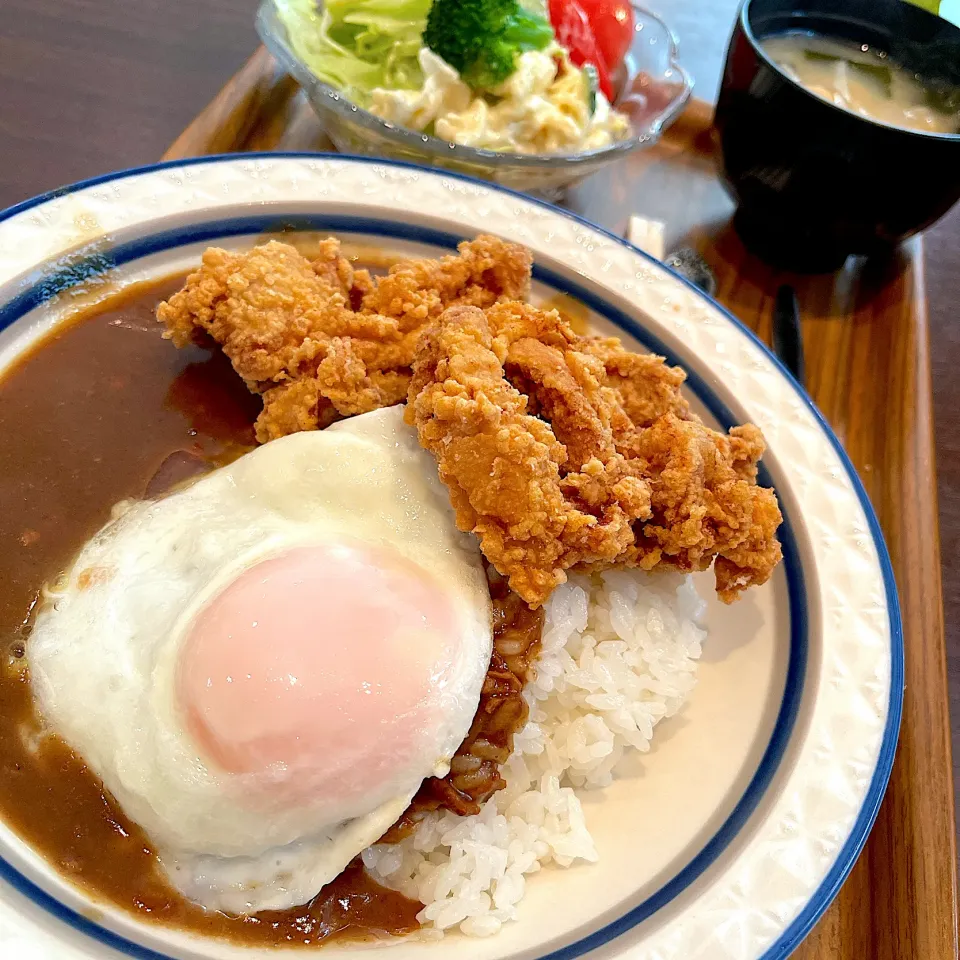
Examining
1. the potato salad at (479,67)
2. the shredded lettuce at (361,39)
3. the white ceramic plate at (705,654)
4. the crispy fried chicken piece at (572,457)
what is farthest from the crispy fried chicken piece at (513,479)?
the shredded lettuce at (361,39)

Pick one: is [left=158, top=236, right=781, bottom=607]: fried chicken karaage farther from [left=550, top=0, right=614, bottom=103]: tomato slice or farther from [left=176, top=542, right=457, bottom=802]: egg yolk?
[left=550, top=0, right=614, bottom=103]: tomato slice

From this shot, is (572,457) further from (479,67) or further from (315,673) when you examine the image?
(479,67)

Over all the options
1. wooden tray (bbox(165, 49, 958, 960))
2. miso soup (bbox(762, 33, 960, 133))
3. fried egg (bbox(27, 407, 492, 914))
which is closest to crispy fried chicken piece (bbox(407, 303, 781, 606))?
fried egg (bbox(27, 407, 492, 914))

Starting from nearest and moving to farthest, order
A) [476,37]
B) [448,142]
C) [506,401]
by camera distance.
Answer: [506,401]
[448,142]
[476,37]

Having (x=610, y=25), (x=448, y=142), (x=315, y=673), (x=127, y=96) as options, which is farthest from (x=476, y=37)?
(x=315, y=673)

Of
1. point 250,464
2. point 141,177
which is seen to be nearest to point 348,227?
point 141,177

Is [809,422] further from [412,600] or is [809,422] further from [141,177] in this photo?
[141,177]

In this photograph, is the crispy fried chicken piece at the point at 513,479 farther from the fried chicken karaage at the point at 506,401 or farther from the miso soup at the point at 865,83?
the miso soup at the point at 865,83
